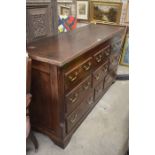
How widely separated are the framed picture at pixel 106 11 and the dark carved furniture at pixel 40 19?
5.19 ft

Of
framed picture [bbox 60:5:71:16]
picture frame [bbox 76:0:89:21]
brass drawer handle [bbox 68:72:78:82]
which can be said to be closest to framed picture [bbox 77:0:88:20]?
picture frame [bbox 76:0:89:21]

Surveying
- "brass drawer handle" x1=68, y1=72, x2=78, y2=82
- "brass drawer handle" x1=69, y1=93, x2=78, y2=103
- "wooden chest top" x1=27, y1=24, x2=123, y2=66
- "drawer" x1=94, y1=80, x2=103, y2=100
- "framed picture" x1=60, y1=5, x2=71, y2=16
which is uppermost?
"framed picture" x1=60, y1=5, x2=71, y2=16

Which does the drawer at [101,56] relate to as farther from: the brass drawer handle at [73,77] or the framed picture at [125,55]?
the framed picture at [125,55]

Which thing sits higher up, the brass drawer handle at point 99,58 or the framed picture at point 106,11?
the framed picture at point 106,11

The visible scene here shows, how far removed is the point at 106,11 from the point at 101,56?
5.28ft

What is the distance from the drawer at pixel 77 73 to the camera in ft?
4.24

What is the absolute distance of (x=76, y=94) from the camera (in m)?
1.48

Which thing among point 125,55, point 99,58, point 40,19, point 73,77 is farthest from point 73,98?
point 125,55

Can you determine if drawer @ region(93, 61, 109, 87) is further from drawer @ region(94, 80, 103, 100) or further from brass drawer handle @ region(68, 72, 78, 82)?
brass drawer handle @ region(68, 72, 78, 82)

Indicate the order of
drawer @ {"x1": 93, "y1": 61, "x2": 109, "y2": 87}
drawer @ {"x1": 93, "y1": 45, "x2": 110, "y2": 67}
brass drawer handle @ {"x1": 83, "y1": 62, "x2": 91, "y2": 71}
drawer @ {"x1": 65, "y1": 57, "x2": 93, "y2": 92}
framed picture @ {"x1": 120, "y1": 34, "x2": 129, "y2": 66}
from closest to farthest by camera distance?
drawer @ {"x1": 65, "y1": 57, "x2": 93, "y2": 92} → brass drawer handle @ {"x1": 83, "y1": 62, "x2": 91, "y2": 71} → drawer @ {"x1": 93, "y1": 45, "x2": 110, "y2": 67} → drawer @ {"x1": 93, "y1": 61, "x2": 109, "y2": 87} → framed picture @ {"x1": 120, "y1": 34, "x2": 129, "y2": 66}

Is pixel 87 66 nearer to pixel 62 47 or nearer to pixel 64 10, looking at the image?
pixel 62 47

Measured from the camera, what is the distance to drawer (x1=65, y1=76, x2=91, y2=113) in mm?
1388

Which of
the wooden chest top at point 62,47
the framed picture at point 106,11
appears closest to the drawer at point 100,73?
the wooden chest top at point 62,47
